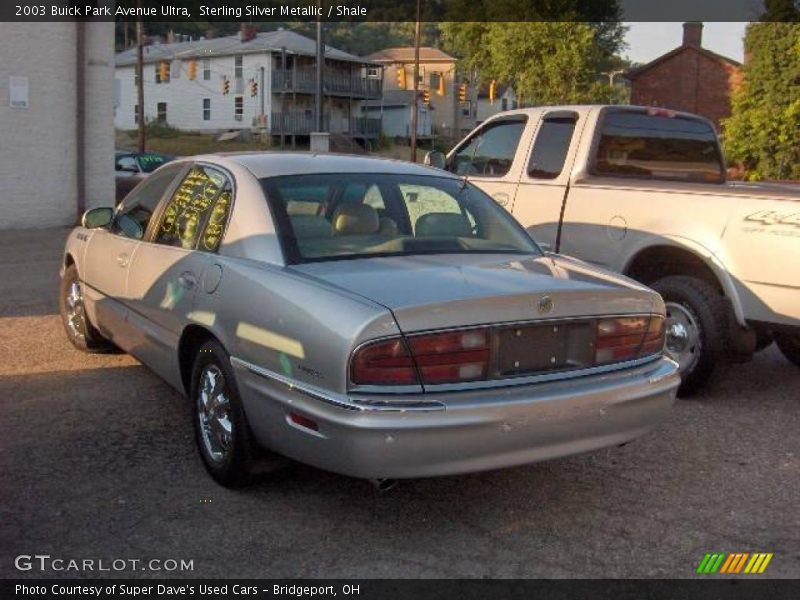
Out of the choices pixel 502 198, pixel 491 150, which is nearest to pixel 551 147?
pixel 502 198

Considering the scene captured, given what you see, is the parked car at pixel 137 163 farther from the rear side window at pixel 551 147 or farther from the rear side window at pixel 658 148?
the rear side window at pixel 658 148

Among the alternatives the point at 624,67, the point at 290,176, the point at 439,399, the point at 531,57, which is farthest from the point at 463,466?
the point at 624,67

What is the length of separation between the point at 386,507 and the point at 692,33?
4665 cm

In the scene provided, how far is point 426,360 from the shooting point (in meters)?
3.61

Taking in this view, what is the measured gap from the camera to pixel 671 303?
6.27 meters

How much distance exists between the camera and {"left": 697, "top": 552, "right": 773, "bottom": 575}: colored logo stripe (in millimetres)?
3684

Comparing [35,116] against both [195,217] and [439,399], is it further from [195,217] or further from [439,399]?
[439,399]

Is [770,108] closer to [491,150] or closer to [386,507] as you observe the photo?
[491,150]

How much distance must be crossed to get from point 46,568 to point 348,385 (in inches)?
53.0

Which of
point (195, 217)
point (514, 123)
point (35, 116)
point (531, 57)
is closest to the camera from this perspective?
point (195, 217)

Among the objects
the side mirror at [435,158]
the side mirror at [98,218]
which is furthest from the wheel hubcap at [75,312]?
the side mirror at [435,158]

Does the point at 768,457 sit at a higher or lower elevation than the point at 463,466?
lower

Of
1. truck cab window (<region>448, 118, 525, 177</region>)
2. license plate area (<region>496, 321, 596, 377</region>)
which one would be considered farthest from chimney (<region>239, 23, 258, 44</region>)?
license plate area (<region>496, 321, 596, 377</region>)
